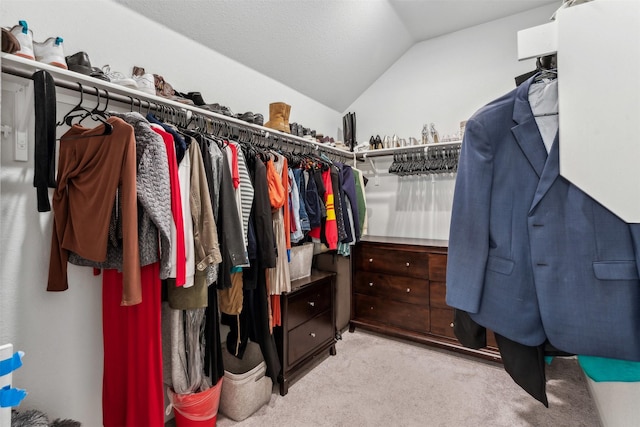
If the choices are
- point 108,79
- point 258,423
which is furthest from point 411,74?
point 258,423

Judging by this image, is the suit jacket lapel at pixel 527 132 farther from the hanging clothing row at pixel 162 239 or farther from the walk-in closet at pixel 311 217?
the hanging clothing row at pixel 162 239

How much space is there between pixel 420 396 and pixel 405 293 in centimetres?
84

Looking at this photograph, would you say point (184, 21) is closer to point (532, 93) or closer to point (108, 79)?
point (108, 79)

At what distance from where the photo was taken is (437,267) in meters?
2.43

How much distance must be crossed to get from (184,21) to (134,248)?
1492mm

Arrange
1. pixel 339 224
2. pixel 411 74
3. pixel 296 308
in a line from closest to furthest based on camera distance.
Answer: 1. pixel 296 308
2. pixel 339 224
3. pixel 411 74

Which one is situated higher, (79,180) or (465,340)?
(79,180)

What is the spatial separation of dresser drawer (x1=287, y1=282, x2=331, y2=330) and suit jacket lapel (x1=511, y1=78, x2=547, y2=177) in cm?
159

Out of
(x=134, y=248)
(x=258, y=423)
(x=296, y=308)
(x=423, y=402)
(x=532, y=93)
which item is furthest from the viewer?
(x=296, y=308)

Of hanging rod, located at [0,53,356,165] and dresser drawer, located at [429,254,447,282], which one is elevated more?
hanging rod, located at [0,53,356,165]

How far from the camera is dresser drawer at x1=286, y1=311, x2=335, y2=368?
2021 millimetres

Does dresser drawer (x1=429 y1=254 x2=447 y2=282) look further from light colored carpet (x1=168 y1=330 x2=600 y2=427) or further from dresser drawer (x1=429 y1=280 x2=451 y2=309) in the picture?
light colored carpet (x1=168 y1=330 x2=600 y2=427)

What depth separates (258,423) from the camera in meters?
1.68

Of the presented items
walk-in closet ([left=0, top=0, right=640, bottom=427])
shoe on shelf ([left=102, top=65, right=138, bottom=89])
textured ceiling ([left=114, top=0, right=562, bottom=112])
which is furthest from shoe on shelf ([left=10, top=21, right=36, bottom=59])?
textured ceiling ([left=114, top=0, right=562, bottom=112])
